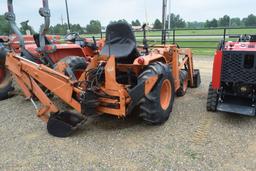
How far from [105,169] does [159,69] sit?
4.91 feet

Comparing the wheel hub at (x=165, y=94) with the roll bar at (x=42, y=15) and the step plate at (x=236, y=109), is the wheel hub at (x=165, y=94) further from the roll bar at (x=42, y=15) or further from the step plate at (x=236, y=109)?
the roll bar at (x=42, y=15)

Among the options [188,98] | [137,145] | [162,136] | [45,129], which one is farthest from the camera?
[188,98]

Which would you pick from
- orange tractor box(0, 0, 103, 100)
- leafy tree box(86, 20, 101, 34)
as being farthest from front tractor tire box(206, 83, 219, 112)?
leafy tree box(86, 20, 101, 34)

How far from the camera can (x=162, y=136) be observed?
334 centimetres

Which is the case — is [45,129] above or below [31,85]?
below

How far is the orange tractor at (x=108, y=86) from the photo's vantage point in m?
3.31

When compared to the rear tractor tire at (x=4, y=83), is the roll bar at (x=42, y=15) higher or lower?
higher

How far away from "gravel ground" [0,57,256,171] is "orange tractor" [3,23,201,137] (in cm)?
22

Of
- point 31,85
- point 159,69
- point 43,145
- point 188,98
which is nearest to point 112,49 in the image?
point 159,69

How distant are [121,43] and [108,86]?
0.72 metres

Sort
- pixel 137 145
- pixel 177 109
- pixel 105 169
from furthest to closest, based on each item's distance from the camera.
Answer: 1. pixel 177 109
2. pixel 137 145
3. pixel 105 169

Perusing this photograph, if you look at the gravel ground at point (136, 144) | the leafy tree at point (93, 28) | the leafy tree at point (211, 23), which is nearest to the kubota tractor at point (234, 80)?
the gravel ground at point (136, 144)

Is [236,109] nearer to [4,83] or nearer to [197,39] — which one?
[4,83]

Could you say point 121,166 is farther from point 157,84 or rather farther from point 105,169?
point 157,84
